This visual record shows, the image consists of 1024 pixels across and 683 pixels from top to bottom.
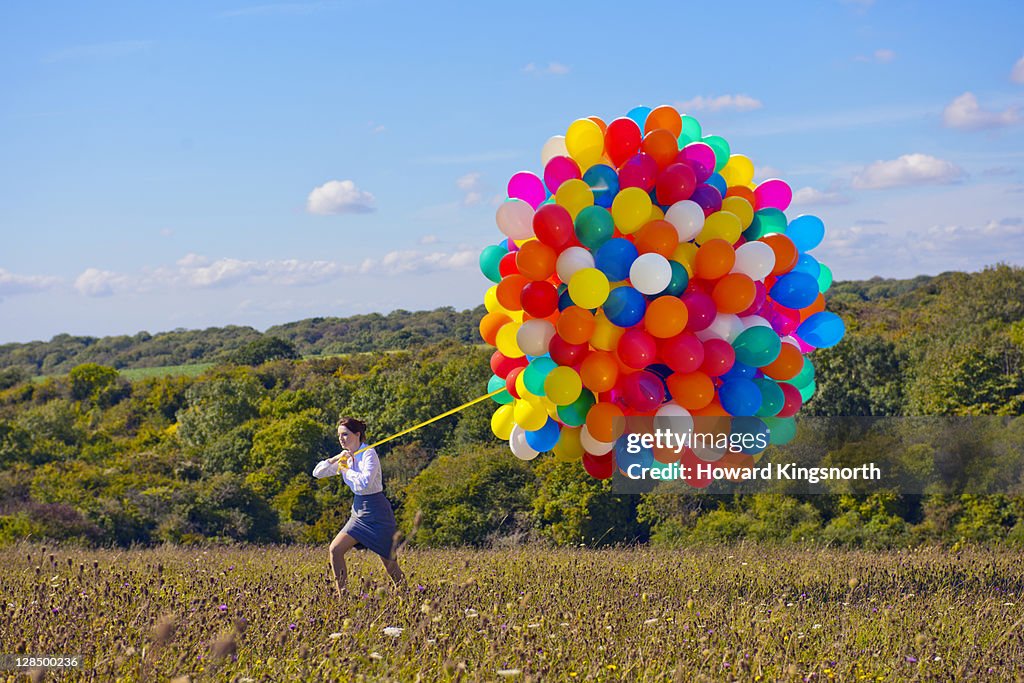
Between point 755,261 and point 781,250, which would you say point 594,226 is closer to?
point 755,261

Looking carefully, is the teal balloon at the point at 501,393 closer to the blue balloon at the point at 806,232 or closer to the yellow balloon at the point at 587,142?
the yellow balloon at the point at 587,142

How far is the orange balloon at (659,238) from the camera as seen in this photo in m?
5.77

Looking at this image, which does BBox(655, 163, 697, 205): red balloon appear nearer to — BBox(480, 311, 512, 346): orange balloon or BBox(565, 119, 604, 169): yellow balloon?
BBox(565, 119, 604, 169): yellow balloon

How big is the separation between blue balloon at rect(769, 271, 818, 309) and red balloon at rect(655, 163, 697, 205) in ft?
2.56

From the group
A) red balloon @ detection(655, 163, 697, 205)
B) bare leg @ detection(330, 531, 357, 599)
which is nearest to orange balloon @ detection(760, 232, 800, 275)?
red balloon @ detection(655, 163, 697, 205)

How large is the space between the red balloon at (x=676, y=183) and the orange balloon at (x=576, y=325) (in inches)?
33.4

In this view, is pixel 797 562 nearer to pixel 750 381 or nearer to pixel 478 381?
pixel 750 381

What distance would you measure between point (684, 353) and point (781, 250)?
94 centimetres

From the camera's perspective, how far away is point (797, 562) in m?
8.64

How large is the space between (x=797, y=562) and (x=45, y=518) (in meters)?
11.5

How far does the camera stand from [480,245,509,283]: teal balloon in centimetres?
664

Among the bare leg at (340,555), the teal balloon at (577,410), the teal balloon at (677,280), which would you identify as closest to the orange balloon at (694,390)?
the teal balloon at (677,280)

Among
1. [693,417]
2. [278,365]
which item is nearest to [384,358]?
[278,365]

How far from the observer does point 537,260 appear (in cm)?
589
